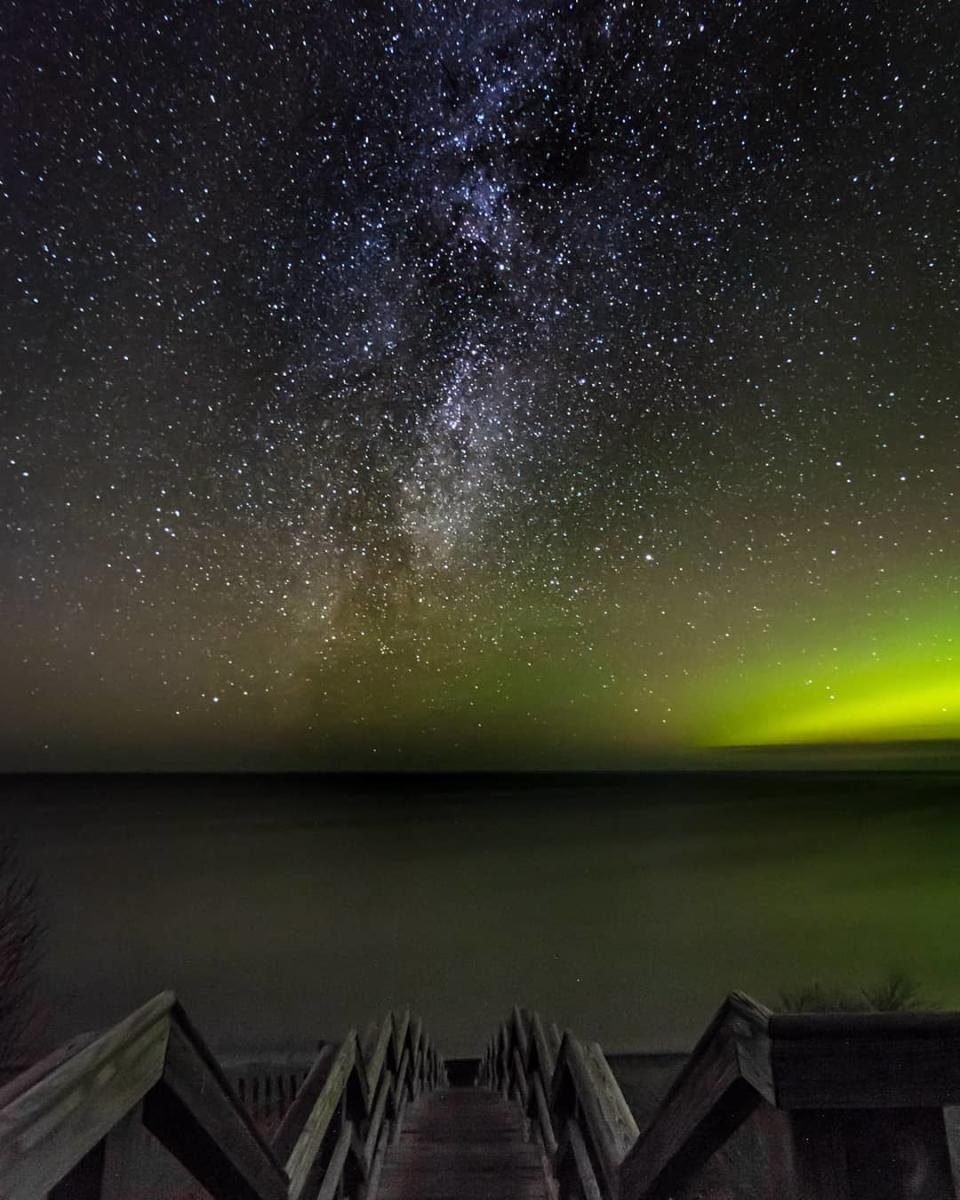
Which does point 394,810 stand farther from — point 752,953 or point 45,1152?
point 45,1152

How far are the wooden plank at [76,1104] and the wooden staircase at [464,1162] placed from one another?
2.92m

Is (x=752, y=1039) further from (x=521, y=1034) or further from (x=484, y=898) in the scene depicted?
(x=484, y=898)

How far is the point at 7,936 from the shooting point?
21.9 metres

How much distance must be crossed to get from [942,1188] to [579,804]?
162 ft

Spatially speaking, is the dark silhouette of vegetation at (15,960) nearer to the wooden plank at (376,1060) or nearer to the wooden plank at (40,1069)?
the wooden plank at (376,1060)

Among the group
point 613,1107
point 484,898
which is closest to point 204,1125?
point 613,1107

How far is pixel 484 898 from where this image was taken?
41.4 m

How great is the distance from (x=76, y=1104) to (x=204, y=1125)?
1.55 feet

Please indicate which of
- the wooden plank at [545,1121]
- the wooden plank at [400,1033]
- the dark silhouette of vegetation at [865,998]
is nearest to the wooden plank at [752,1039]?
the wooden plank at [545,1121]

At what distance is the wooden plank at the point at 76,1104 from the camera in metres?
0.78

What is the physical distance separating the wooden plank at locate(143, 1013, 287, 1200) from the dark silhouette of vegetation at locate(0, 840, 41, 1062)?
69.8 ft

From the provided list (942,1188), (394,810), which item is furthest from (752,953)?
(942,1188)


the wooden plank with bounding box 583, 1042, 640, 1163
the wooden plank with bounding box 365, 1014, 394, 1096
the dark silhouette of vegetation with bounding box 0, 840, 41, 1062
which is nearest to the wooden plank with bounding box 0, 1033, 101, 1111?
the wooden plank with bounding box 583, 1042, 640, 1163

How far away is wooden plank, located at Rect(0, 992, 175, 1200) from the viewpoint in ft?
2.55
